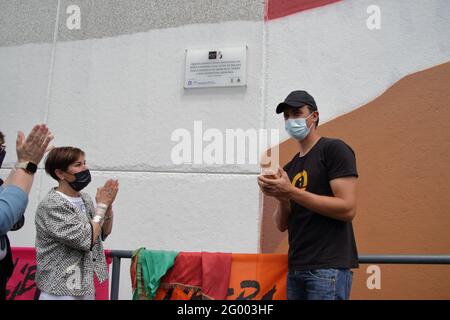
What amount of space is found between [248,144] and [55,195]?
84.8 inches

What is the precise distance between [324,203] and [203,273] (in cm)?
112

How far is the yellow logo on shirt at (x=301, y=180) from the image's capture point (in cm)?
242

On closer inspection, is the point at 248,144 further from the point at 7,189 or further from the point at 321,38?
the point at 7,189

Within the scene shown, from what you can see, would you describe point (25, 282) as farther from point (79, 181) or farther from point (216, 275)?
point (216, 275)

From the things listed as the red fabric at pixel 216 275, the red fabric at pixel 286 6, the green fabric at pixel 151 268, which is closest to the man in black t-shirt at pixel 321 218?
the red fabric at pixel 216 275

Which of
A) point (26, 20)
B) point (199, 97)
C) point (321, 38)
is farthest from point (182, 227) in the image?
point (26, 20)

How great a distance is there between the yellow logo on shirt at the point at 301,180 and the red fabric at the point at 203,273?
2.58ft

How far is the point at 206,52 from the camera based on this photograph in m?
4.55

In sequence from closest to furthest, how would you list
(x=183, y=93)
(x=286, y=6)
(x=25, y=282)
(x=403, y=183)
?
(x=25, y=282) → (x=403, y=183) → (x=286, y=6) → (x=183, y=93)

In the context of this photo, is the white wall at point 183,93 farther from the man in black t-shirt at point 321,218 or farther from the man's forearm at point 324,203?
the man's forearm at point 324,203

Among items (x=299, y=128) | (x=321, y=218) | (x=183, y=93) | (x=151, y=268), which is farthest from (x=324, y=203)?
(x=183, y=93)

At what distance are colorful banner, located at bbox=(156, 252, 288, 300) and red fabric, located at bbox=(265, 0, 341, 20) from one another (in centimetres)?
267

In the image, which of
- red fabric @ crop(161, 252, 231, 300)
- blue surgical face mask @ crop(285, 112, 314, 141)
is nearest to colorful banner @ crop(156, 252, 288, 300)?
red fabric @ crop(161, 252, 231, 300)

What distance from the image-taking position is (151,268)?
2.98 metres
